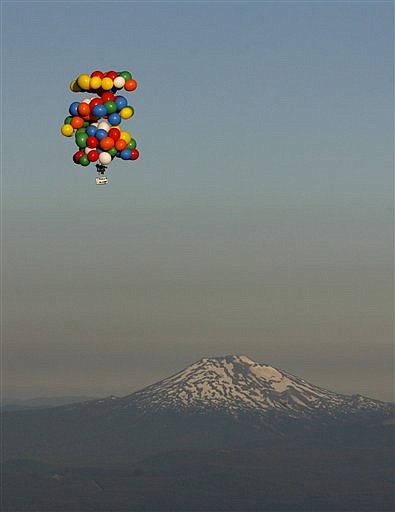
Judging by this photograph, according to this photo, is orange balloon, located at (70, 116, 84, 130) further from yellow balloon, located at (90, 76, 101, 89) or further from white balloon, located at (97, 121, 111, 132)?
yellow balloon, located at (90, 76, 101, 89)

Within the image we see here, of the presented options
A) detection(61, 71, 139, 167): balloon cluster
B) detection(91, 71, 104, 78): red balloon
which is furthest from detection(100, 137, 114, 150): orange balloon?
detection(91, 71, 104, 78): red balloon

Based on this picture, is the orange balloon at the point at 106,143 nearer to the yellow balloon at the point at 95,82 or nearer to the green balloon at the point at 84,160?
the green balloon at the point at 84,160

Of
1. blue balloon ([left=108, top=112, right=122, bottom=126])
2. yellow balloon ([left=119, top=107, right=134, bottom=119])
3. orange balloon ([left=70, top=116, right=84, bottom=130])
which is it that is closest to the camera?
blue balloon ([left=108, top=112, right=122, bottom=126])

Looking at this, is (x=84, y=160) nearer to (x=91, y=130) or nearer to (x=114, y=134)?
(x=91, y=130)

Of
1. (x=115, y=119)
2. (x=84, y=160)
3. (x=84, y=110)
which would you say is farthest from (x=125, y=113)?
(x=84, y=160)
